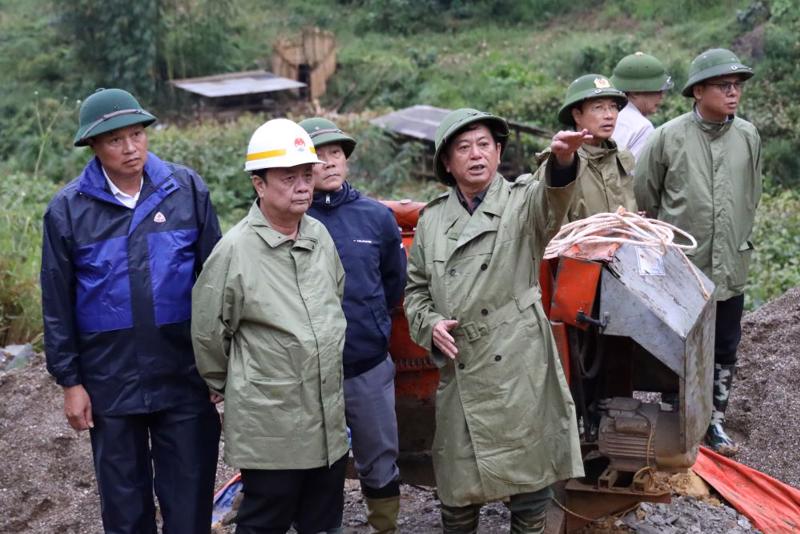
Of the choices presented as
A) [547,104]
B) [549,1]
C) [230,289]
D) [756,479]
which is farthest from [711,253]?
[549,1]

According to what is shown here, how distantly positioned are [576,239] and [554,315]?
11.4 inches

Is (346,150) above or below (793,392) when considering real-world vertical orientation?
above

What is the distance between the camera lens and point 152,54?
24.3 meters

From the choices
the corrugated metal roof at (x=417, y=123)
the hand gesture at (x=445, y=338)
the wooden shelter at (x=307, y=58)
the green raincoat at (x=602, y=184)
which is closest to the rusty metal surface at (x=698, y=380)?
the green raincoat at (x=602, y=184)

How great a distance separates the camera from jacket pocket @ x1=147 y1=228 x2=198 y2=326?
3721mm

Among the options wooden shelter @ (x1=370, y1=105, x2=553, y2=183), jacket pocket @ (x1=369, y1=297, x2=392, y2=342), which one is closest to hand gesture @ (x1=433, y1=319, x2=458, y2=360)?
jacket pocket @ (x1=369, y1=297, x2=392, y2=342)

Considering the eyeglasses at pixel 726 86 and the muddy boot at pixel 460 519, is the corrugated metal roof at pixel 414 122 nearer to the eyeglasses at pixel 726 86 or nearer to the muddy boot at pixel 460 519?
the eyeglasses at pixel 726 86

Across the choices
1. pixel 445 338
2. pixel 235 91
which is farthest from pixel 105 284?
pixel 235 91

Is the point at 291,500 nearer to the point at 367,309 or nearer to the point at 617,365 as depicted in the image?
the point at 367,309

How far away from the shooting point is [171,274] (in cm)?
375

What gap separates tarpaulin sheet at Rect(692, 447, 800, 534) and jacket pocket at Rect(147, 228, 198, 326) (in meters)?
2.49

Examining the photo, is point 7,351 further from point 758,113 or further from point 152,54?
point 152,54

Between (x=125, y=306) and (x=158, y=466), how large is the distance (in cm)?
65

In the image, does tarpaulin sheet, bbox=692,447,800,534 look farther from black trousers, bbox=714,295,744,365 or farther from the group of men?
the group of men
